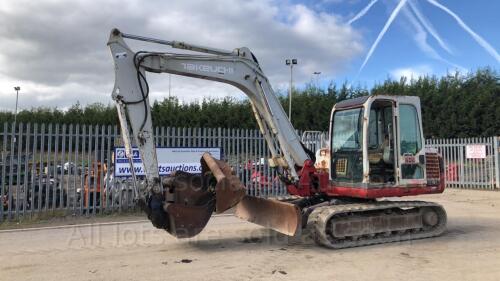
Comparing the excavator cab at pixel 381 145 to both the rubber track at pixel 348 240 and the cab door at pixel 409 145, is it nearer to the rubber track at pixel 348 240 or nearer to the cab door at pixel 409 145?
the cab door at pixel 409 145

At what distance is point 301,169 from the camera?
9.26m

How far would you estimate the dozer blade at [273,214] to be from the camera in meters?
8.06

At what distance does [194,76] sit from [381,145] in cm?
357

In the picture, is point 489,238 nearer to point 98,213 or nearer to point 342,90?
point 98,213

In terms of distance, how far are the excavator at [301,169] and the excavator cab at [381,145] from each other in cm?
2

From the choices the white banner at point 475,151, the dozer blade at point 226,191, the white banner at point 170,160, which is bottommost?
the dozer blade at point 226,191

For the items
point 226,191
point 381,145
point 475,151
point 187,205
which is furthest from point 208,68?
point 475,151

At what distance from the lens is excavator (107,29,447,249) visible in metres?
7.77

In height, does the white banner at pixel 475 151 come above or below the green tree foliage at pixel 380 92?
below

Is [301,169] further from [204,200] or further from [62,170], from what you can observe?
[62,170]

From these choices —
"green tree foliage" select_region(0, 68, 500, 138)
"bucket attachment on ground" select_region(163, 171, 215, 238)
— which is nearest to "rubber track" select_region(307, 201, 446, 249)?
"bucket attachment on ground" select_region(163, 171, 215, 238)

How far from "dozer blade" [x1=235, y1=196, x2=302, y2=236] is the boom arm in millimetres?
807

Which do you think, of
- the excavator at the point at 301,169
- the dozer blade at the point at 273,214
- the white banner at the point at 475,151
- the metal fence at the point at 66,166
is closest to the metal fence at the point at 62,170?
the metal fence at the point at 66,166

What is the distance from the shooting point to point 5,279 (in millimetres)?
6336
